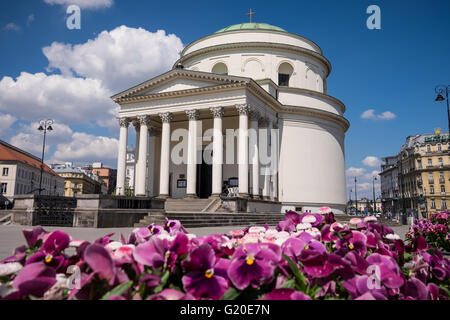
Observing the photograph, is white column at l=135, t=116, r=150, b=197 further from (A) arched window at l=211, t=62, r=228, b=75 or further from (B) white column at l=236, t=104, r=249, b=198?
(A) arched window at l=211, t=62, r=228, b=75

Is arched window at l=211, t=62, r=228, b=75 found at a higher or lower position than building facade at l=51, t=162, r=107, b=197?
higher

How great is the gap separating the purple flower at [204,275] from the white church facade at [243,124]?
2787cm

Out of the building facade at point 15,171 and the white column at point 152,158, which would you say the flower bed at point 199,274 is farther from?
the building facade at point 15,171

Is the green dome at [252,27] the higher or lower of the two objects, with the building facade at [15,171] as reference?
higher

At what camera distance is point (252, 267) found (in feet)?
4.54

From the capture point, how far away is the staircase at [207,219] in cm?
1892

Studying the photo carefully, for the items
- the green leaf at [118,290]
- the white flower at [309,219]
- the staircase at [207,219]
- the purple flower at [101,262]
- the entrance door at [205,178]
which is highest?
the entrance door at [205,178]

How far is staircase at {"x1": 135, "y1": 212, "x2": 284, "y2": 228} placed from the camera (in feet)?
62.1

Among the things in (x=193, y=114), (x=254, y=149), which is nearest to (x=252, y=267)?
(x=254, y=149)

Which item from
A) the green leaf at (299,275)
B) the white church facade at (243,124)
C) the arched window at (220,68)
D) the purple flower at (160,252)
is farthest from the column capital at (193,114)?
the green leaf at (299,275)

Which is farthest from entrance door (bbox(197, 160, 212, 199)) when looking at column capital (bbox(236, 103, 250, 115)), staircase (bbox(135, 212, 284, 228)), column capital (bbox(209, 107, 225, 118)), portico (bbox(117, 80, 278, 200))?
staircase (bbox(135, 212, 284, 228))

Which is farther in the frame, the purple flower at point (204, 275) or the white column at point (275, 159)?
the white column at point (275, 159)

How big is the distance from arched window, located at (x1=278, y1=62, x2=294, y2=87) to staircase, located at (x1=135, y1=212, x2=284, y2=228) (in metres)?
19.3
